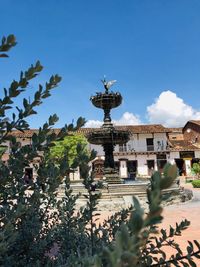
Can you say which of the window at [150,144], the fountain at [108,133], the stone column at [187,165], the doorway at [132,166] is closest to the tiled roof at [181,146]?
the stone column at [187,165]

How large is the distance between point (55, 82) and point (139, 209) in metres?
1.53

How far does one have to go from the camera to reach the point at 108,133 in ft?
54.4

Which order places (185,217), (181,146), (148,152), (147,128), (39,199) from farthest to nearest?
(147,128) → (181,146) → (148,152) → (185,217) → (39,199)

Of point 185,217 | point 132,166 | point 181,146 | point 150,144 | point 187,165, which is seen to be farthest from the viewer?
point 181,146

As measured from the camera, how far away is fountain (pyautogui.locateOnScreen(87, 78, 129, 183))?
16.7 meters


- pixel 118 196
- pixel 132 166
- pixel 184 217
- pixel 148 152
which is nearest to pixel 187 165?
pixel 148 152

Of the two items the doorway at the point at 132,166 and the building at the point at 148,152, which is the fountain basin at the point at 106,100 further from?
the doorway at the point at 132,166

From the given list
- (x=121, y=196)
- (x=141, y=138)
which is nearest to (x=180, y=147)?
(x=141, y=138)

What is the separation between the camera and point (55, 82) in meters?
2.10

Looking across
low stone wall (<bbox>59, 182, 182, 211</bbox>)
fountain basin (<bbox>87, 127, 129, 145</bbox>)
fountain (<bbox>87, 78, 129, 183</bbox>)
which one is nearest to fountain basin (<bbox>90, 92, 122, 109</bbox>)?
fountain (<bbox>87, 78, 129, 183</bbox>)

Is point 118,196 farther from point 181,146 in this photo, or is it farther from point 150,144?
point 181,146

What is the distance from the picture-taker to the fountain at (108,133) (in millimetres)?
16734

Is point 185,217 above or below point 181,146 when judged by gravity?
below

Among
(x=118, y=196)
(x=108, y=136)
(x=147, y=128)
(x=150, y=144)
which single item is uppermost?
(x=147, y=128)
